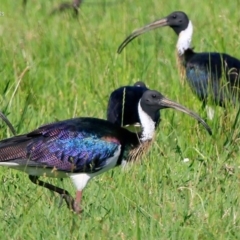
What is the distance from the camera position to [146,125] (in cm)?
756

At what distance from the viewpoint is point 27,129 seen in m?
8.35

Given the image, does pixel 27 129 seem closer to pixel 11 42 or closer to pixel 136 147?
pixel 136 147

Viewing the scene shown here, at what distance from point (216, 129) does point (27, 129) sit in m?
1.51

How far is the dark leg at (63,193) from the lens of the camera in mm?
6196

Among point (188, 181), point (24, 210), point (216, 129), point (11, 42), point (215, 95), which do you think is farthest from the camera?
point (11, 42)

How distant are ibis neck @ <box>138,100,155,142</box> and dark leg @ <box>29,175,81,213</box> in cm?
88

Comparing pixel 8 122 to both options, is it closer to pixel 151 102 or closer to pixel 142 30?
pixel 151 102

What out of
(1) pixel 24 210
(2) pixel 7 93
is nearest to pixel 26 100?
(2) pixel 7 93

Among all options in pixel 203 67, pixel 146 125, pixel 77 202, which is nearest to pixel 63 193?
pixel 77 202

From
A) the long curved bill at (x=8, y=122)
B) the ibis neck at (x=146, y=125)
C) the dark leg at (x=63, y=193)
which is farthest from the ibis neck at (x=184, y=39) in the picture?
the dark leg at (x=63, y=193)

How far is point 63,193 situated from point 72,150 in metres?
0.45

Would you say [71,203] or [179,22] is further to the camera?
[179,22]

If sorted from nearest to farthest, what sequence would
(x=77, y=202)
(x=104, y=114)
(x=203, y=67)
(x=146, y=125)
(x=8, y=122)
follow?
1. (x=77, y=202)
2. (x=146, y=125)
3. (x=8, y=122)
4. (x=104, y=114)
5. (x=203, y=67)

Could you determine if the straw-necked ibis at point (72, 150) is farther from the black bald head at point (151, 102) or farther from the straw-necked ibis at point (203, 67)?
the straw-necked ibis at point (203, 67)
